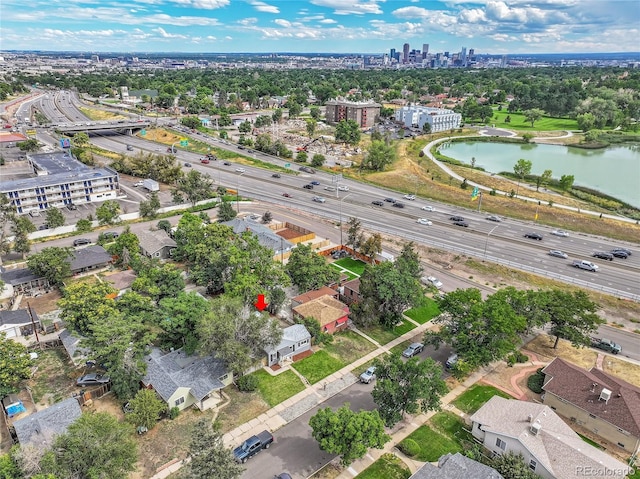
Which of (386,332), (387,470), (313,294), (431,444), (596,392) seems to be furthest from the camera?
(313,294)

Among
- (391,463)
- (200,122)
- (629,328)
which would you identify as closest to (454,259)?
(629,328)

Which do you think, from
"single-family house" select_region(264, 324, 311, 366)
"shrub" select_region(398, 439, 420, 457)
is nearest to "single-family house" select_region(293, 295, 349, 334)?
"single-family house" select_region(264, 324, 311, 366)

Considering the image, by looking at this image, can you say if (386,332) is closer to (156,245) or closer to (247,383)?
(247,383)

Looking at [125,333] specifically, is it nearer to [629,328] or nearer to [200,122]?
[629,328]

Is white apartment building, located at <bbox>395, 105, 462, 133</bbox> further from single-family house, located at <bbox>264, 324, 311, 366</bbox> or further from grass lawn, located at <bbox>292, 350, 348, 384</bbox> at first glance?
grass lawn, located at <bbox>292, 350, 348, 384</bbox>

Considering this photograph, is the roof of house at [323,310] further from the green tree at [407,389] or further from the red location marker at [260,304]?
the green tree at [407,389]

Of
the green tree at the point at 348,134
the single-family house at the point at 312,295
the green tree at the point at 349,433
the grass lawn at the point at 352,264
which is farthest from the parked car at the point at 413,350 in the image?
the green tree at the point at 348,134

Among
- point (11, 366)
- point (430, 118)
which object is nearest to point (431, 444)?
point (11, 366)
